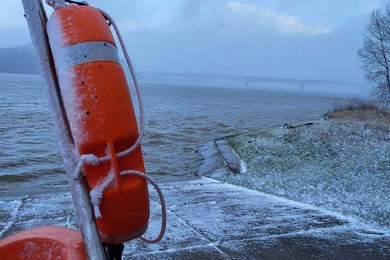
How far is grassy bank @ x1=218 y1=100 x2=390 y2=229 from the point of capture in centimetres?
578

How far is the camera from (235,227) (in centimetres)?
478

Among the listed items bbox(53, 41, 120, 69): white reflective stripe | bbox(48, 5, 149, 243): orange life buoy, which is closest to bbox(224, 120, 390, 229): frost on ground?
bbox(48, 5, 149, 243): orange life buoy

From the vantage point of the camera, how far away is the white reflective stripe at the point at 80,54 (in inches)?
74.0

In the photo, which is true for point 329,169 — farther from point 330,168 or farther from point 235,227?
point 235,227

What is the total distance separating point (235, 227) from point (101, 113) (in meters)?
3.33

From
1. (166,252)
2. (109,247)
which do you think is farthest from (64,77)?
(166,252)

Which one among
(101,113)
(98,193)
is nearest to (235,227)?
(98,193)

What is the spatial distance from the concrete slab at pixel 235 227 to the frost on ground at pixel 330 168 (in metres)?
0.49

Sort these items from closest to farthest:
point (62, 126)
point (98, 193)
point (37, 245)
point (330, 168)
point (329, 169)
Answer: point (98, 193)
point (62, 126)
point (37, 245)
point (329, 169)
point (330, 168)

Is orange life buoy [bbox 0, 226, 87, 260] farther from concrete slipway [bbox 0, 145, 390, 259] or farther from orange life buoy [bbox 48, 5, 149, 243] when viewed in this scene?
concrete slipway [bbox 0, 145, 390, 259]

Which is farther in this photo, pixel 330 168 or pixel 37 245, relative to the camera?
pixel 330 168

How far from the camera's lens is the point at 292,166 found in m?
8.92

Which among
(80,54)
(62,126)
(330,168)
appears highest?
(80,54)

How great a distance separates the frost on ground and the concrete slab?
49 centimetres
